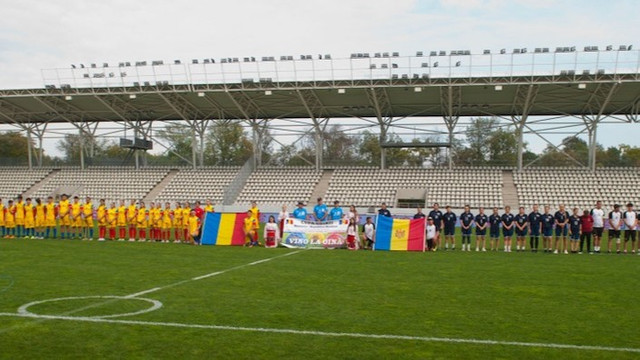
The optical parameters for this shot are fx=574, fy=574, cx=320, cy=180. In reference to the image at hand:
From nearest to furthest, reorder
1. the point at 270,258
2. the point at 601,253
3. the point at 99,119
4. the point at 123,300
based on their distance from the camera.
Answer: the point at 123,300 < the point at 270,258 < the point at 601,253 < the point at 99,119

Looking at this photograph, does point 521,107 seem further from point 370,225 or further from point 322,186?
point 370,225

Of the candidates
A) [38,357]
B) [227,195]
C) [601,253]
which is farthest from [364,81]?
[38,357]

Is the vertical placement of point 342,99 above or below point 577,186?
above

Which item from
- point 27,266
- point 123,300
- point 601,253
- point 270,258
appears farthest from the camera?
point 601,253

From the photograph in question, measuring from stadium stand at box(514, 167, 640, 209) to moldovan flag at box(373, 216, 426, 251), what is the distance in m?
17.0

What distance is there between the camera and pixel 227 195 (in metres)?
37.8

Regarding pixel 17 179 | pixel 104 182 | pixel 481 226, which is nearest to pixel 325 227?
pixel 481 226

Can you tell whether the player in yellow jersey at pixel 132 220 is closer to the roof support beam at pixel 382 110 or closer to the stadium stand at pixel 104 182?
the roof support beam at pixel 382 110

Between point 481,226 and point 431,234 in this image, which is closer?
point 431,234

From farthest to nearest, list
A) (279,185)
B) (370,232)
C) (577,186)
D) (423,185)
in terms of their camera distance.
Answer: (279,185), (423,185), (577,186), (370,232)

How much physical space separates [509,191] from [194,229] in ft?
71.1

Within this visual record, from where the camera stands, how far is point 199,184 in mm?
39625

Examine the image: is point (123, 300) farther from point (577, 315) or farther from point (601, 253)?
point (601, 253)

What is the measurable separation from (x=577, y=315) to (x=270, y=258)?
8.92 m
